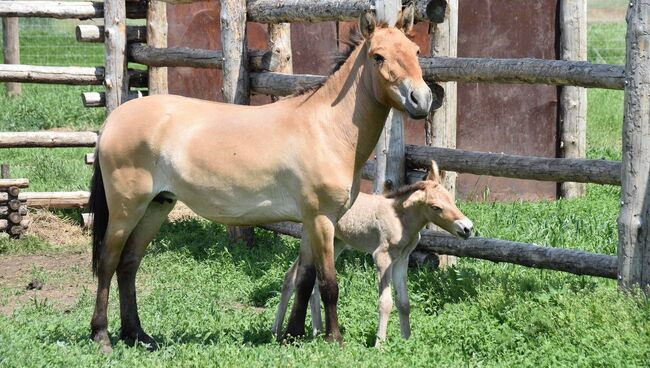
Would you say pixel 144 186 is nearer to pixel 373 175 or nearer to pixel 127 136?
pixel 127 136

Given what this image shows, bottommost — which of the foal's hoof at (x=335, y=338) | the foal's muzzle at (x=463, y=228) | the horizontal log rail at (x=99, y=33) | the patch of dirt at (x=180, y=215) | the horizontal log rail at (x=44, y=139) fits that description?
the foal's hoof at (x=335, y=338)

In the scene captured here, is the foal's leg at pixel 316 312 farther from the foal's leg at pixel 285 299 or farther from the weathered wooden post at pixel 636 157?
the weathered wooden post at pixel 636 157

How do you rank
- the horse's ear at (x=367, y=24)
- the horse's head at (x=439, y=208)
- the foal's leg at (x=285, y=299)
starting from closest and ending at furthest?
the horse's ear at (x=367, y=24)
the horse's head at (x=439, y=208)
the foal's leg at (x=285, y=299)

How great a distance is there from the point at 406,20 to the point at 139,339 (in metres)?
2.77

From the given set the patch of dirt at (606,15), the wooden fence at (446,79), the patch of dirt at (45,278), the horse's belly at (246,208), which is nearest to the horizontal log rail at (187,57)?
the wooden fence at (446,79)

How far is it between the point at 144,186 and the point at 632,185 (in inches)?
123

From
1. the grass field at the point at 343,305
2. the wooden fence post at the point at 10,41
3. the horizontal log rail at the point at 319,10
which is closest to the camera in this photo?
the grass field at the point at 343,305

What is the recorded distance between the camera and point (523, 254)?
7.62 m

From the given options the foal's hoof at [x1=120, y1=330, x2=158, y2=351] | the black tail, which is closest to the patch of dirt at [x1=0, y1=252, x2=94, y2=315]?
the black tail

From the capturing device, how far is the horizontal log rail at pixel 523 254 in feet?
23.4

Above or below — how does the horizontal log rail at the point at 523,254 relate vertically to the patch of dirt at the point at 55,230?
above

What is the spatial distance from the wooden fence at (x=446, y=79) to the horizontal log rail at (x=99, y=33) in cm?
1

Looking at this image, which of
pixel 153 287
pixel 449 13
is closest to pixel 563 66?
pixel 449 13

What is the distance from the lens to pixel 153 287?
9117 millimetres
